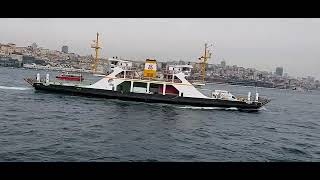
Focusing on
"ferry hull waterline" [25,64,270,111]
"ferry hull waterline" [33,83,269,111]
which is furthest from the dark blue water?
"ferry hull waterline" [25,64,270,111]

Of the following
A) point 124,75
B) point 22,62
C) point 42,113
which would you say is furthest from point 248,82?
point 42,113

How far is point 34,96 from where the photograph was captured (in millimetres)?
34656

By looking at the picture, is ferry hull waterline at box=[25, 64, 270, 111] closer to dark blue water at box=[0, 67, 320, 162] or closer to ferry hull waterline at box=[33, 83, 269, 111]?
ferry hull waterline at box=[33, 83, 269, 111]

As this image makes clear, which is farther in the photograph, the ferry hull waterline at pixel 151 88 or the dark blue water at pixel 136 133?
the ferry hull waterline at pixel 151 88

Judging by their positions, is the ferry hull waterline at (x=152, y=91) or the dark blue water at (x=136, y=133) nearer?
the dark blue water at (x=136, y=133)

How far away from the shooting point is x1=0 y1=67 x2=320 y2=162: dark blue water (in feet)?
48.8

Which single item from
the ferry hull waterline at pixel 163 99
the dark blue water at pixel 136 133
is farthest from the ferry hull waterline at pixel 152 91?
the dark blue water at pixel 136 133

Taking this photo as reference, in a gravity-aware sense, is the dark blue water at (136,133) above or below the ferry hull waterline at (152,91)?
below

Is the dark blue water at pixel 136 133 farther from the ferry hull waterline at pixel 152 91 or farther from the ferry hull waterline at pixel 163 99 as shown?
the ferry hull waterline at pixel 152 91

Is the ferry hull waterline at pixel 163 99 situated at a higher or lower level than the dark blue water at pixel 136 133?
higher

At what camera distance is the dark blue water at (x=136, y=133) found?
14.9 metres

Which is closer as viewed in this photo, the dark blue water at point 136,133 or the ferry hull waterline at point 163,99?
the dark blue water at point 136,133
